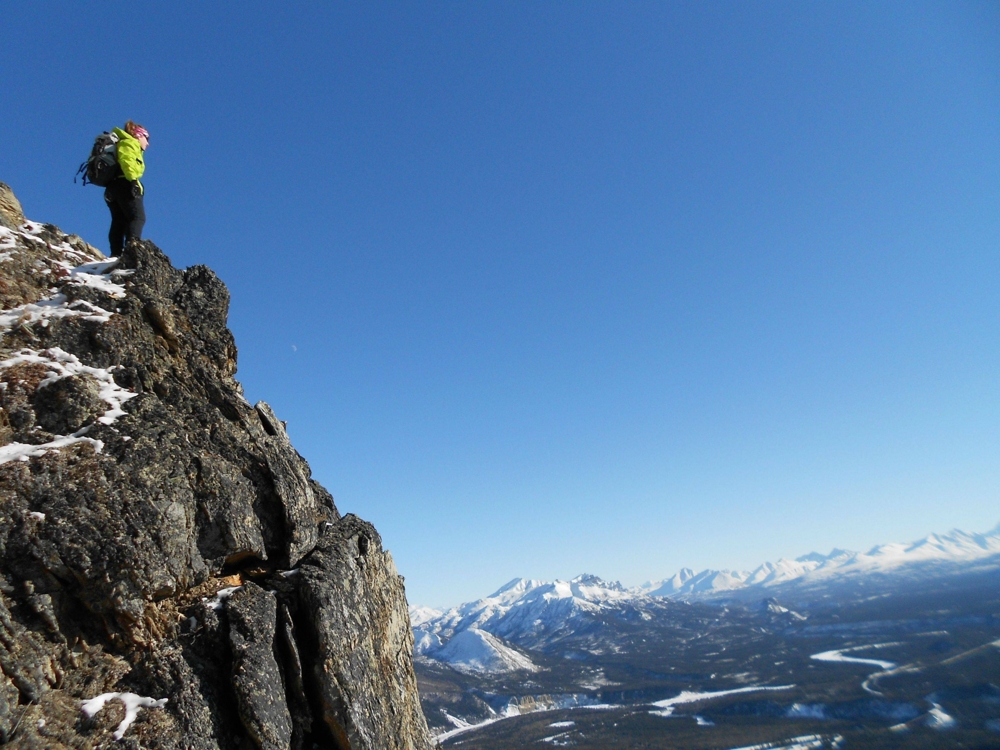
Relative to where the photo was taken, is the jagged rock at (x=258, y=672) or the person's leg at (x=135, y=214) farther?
the person's leg at (x=135, y=214)

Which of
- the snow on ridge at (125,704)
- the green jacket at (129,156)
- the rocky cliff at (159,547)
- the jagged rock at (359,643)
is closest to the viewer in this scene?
the snow on ridge at (125,704)

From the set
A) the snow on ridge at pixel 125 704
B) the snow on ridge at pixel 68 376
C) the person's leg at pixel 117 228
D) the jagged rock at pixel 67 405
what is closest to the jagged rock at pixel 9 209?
the person's leg at pixel 117 228

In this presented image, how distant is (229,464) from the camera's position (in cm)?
1723

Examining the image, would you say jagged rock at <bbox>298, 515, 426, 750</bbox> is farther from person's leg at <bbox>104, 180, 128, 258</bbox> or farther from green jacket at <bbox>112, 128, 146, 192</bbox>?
green jacket at <bbox>112, 128, 146, 192</bbox>

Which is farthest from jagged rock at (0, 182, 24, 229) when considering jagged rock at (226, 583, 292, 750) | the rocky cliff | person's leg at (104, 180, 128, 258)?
jagged rock at (226, 583, 292, 750)

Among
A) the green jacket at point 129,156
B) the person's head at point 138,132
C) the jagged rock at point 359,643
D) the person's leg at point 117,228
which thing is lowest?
the jagged rock at point 359,643

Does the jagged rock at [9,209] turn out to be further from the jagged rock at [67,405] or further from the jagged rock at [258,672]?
the jagged rock at [258,672]

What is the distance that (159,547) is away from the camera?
1399 centimetres

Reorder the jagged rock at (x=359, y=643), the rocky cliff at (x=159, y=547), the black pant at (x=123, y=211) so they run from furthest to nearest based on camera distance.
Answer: the black pant at (x=123, y=211)
the jagged rock at (x=359, y=643)
the rocky cliff at (x=159, y=547)

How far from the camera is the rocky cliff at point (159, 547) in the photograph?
12094 mm

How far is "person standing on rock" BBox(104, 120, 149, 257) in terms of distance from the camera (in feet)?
63.9

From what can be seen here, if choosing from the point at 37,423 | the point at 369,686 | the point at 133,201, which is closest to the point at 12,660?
the point at 37,423

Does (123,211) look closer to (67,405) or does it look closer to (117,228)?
(117,228)

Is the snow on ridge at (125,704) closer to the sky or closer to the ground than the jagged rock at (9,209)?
closer to the ground
